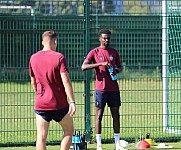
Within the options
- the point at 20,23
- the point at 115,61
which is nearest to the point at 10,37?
the point at 20,23

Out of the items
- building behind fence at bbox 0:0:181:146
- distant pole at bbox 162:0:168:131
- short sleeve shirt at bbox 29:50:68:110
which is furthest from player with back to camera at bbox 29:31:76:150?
distant pole at bbox 162:0:168:131

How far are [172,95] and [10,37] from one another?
3.88 meters

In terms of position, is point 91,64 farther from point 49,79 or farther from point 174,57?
point 174,57

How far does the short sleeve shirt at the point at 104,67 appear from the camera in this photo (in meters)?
10.9

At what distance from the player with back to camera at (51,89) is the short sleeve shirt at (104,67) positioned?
214 cm

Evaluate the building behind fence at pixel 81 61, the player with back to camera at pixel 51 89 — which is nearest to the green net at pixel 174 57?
the building behind fence at pixel 81 61

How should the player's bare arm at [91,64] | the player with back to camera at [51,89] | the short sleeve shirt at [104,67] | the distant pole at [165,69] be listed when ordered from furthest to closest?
the distant pole at [165,69] < the short sleeve shirt at [104,67] < the player's bare arm at [91,64] < the player with back to camera at [51,89]

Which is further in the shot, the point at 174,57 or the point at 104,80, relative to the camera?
the point at 174,57

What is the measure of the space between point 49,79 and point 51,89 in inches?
5.8

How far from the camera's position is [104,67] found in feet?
35.9

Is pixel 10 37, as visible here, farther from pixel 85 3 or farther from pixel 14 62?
pixel 85 3

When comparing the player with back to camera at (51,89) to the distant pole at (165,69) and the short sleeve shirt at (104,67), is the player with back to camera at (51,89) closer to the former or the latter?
the short sleeve shirt at (104,67)

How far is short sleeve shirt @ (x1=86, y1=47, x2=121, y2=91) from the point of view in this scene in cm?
1095

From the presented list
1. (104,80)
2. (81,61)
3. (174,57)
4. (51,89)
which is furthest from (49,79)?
(174,57)
